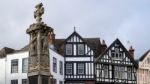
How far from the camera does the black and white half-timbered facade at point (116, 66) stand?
5234cm

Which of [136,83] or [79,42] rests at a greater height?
[79,42]

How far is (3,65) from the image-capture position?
48438 millimetres

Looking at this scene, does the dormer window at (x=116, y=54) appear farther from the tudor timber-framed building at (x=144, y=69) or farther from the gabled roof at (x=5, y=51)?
the gabled roof at (x=5, y=51)

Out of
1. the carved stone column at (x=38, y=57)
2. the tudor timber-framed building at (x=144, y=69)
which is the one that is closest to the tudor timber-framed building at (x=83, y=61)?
A: the tudor timber-framed building at (x=144, y=69)

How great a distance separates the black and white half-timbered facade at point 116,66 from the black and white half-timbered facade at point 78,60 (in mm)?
902

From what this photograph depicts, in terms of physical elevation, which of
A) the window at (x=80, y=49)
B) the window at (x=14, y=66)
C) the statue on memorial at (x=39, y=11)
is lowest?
the window at (x=14, y=66)

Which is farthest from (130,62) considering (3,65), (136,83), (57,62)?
(3,65)

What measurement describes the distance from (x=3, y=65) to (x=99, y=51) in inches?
457

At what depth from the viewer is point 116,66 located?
177ft

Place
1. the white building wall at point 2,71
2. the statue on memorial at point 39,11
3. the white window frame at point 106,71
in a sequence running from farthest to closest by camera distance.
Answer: the white window frame at point 106,71
the white building wall at point 2,71
the statue on memorial at point 39,11

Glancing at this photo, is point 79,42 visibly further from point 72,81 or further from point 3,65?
point 3,65

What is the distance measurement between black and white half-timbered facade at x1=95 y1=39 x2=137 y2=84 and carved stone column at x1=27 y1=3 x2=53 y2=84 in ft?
122

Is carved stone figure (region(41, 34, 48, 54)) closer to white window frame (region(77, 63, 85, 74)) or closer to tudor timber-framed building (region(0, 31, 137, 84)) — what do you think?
tudor timber-framed building (region(0, 31, 137, 84))

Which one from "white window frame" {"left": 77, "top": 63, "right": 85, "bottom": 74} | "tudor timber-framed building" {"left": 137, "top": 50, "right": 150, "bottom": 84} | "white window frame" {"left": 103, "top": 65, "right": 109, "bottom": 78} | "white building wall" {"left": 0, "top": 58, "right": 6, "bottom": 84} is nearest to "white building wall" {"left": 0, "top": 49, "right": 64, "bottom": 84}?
"white building wall" {"left": 0, "top": 58, "right": 6, "bottom": 84}
